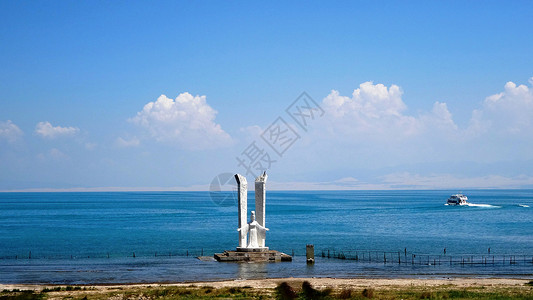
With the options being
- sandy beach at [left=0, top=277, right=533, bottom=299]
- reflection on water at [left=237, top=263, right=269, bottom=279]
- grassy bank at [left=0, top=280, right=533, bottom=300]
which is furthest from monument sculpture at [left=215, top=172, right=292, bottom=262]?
grassy bank at [left=0, top=280, right=533, bottom=300]

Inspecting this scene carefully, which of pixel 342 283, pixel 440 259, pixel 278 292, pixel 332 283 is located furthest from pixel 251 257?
pixel 440 259

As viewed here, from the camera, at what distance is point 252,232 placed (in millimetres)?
49688

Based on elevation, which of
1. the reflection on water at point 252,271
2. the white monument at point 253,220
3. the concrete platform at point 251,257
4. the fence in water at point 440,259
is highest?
the white monument at point 253,220

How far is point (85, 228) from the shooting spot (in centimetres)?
10306

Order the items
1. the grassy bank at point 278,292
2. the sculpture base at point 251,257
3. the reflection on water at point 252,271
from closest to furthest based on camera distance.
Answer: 1. the grassy bank at point 278,292
2. the reflection on water at point 252,271
3. the sculpture base at point 251,257

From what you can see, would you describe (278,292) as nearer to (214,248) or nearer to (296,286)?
(296,286)

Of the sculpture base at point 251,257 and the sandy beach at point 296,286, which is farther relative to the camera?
the sculpture base at point 251,257

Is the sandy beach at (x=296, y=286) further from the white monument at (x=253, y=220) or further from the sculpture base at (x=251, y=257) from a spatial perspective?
the white monument at (x=253, y=220)

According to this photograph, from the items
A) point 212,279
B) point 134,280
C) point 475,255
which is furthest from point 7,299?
point 475,255

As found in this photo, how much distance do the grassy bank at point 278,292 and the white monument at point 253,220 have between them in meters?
13.9

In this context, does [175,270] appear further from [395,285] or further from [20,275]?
[395,285]

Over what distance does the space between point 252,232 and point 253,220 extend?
1.03 metres

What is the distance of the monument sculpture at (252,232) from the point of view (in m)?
49.2

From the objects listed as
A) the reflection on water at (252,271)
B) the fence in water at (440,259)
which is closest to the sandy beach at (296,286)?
the reflection on water at (252,271)
